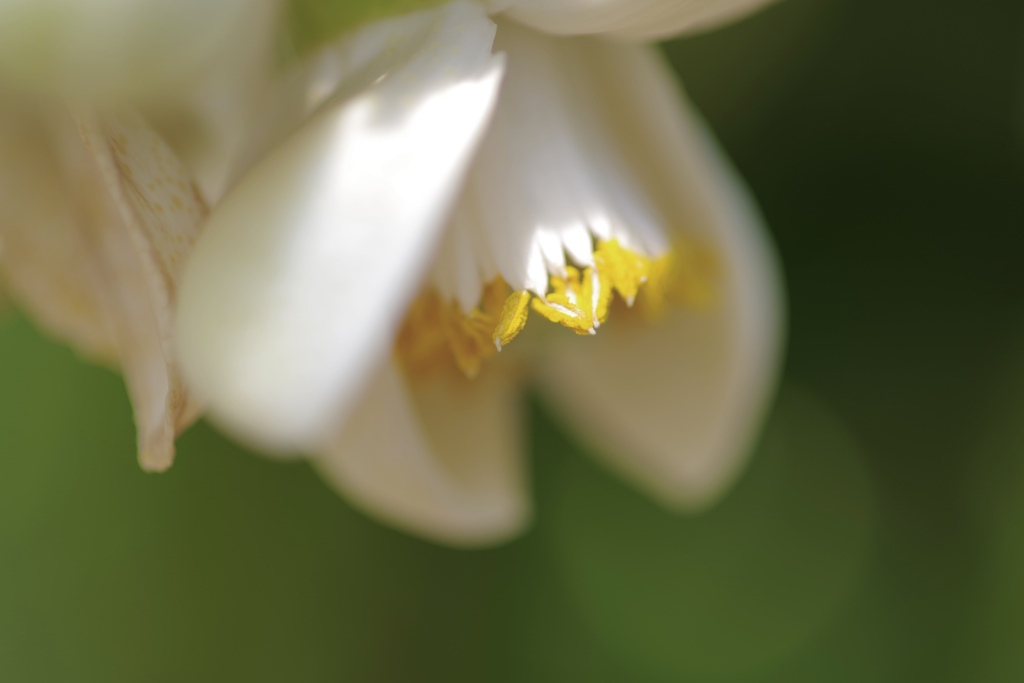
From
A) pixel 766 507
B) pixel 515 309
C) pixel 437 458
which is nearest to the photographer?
pixel 515 309

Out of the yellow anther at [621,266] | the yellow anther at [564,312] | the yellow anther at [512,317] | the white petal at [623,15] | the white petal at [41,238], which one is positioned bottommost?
the white petal at [41,238]

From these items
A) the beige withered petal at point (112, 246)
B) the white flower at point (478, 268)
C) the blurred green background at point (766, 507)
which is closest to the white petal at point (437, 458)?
the white flower at point (478, 268)

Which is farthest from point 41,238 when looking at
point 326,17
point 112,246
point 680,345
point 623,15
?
point 680,345

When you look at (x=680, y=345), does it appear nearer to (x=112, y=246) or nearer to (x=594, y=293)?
(x=594, y=293)

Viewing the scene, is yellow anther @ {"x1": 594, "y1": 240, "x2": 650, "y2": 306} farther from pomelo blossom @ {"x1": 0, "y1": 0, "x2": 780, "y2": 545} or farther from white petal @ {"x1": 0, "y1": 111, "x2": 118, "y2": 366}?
white petal @ {"x1": 0, "y1": 111, "x2": 118, "y2": 366}

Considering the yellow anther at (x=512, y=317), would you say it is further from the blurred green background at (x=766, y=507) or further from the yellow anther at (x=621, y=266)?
the blurred green background at (x=766, y=507)

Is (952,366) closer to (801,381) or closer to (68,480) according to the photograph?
(801,381)

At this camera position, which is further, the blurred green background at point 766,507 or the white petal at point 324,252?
the blurred green background at point 766,507

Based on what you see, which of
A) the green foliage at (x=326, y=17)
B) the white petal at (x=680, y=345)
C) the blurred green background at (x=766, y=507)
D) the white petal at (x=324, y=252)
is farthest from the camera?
the blurred green background at (x=766, y=507)
